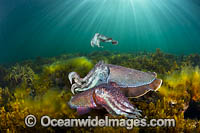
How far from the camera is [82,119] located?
2.26m

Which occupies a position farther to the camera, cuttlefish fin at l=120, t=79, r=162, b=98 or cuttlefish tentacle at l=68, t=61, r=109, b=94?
cuttlefish fin at l=120, t=79, r=162, b=98

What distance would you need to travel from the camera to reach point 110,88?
2.25 m

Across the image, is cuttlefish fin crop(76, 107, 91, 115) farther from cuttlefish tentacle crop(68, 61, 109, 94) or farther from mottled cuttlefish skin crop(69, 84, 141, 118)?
cuttlefish tentacle crop(68, 61, 109, 94)

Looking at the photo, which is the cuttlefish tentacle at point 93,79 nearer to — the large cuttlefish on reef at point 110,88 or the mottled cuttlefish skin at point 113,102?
the large cuttlefish on reef at point 110,88

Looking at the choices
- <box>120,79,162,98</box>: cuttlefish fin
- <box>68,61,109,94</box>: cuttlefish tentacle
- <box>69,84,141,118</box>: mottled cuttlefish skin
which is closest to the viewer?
<box>69,84,141,118</box>: mottled cuttlefish skin

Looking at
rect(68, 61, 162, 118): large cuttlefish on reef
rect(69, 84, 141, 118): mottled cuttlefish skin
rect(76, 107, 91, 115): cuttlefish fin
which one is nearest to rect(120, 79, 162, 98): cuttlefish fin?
rect(68, 61, 162, 118): large cuttlefish on reef

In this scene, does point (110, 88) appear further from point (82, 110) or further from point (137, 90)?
point (137, 90)

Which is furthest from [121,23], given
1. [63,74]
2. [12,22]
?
[63,74]

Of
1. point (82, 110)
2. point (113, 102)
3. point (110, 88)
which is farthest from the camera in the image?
point (82, 110)

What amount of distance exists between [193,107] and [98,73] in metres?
2.47

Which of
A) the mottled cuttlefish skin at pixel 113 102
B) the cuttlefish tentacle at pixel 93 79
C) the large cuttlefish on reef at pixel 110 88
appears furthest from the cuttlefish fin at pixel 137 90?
the mottled cuttlefish skin at pixel 113 102

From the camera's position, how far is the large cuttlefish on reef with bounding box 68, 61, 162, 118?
2.13 metres

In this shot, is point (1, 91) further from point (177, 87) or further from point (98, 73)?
point (177, 87)

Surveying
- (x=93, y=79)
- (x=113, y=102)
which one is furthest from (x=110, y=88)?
(x=93, y=79)
